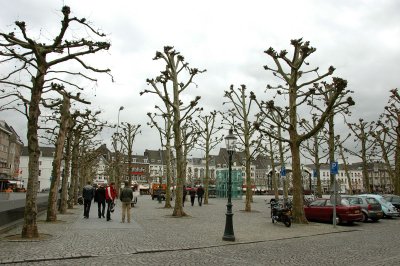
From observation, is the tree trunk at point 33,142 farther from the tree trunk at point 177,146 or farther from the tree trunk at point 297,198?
the tree trunk at point 297,198

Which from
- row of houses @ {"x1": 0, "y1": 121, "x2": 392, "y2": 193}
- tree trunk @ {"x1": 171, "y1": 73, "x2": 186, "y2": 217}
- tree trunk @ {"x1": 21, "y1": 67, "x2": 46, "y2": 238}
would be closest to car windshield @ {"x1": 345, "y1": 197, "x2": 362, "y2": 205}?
tree trunk @ {"x1": 171, "y1": 73, "x2": 186, "y2": 217}

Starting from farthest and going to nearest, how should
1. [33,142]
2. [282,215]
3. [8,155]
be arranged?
[8,155], [282,215], [33,142]

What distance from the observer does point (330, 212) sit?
2041 centimetres

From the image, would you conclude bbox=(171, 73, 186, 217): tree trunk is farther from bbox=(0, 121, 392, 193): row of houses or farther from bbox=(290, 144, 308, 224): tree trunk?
bbox=(0, 121, 392, 193): row of houses

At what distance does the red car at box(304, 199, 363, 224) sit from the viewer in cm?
1963

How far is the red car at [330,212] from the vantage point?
64.4 ft

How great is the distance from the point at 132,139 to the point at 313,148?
753 inches

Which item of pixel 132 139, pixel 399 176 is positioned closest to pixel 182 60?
pixel 132 139

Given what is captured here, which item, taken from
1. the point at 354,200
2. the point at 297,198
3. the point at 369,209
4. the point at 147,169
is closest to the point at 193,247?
the point at 297,198

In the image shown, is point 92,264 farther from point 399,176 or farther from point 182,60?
point 399,176

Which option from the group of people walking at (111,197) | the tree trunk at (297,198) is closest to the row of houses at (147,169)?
the group of people walking at (111,197)

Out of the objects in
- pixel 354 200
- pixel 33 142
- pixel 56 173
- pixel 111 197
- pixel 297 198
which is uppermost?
pixel 33 142

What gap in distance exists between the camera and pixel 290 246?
12.3 m

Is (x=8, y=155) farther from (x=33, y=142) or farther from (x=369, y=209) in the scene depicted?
(x=33, y=142)
